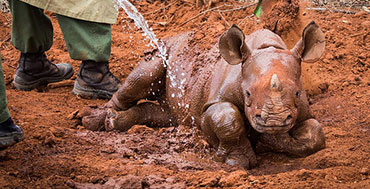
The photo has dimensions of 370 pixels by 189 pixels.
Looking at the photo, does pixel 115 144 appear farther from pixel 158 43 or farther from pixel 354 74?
pixel 354 74

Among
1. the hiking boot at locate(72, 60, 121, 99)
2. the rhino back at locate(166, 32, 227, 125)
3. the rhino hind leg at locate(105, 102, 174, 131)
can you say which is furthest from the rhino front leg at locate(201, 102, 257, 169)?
the hiking boot at locate(72, 60, 121, 99)

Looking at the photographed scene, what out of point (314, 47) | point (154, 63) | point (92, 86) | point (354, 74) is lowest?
point (354, 74)

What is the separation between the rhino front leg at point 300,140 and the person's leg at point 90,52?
7.87 feet

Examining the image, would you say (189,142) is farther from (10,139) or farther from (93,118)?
(10,139)

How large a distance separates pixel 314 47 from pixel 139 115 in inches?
90.3

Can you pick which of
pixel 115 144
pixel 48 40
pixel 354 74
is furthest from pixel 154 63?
pixel 354 74

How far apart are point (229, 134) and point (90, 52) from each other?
2401mm

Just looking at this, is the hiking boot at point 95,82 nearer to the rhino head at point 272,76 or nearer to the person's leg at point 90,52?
the person's leg at point 90,52

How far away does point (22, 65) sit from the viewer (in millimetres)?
5879

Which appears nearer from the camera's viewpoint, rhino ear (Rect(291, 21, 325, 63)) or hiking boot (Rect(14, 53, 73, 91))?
rhino ear (Rect(291, 21, 325, 63))

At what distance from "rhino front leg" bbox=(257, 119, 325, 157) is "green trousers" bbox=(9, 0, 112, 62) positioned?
2403mm

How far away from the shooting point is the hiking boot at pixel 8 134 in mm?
3548

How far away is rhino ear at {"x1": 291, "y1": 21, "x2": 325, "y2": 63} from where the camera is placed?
3.47 meters

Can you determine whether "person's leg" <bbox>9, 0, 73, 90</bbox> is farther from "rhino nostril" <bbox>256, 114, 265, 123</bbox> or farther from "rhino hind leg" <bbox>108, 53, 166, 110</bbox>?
"rhino nostril" <bbox>256, 114, 265, 123</bbox>
